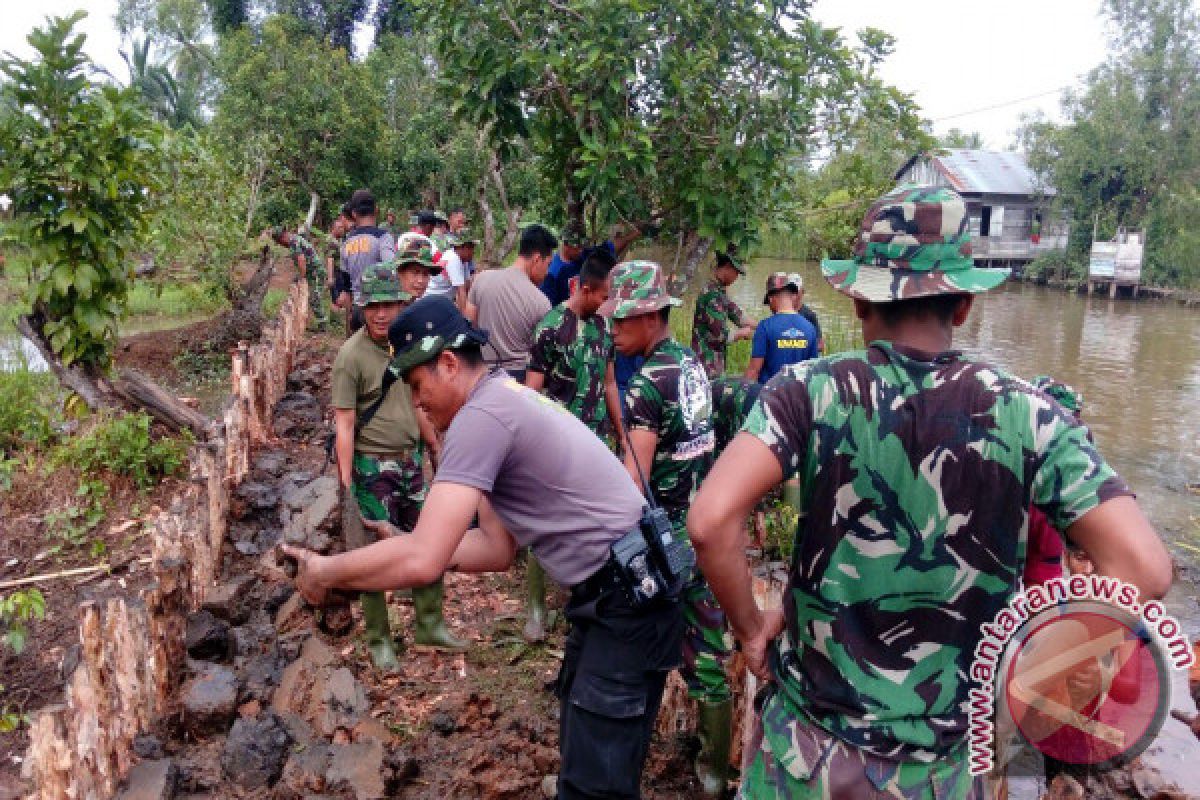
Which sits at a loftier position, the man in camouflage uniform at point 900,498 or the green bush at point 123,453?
the man in camouflage uniform at point 900,498

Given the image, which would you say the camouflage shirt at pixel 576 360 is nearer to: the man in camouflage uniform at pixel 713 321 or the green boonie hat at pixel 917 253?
the man in camouflage uniform at pixel 713 321

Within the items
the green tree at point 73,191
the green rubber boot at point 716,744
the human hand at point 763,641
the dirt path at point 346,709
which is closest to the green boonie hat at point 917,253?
the human hand at point 763,641

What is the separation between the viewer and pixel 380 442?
14.2ft

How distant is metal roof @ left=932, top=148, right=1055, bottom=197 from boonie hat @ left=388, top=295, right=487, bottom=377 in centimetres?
3184

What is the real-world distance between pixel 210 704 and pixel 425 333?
7.32 feet

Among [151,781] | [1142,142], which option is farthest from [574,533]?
[1142,142]

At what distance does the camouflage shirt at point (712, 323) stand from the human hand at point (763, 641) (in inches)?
184

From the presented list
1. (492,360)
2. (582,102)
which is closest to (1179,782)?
(492,360)

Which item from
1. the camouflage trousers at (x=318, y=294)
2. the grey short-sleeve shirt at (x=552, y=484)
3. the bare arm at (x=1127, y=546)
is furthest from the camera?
the camouflage trousers at (x=318, y=294)

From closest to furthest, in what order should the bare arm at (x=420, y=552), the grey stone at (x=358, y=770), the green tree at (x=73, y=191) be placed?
the bare arm at (x=420, y=552) < the grey stone at (x=358, y=770) < the green tree at (x=73, y=191)

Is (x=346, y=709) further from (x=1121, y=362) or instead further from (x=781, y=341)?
(x=1121, y=362)

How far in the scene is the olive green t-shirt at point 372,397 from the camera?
13.9 feet

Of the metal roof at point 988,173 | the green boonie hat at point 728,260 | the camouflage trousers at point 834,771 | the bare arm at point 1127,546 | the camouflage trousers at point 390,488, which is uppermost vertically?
the metal roof at point 988,173

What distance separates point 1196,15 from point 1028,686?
34729 mm
